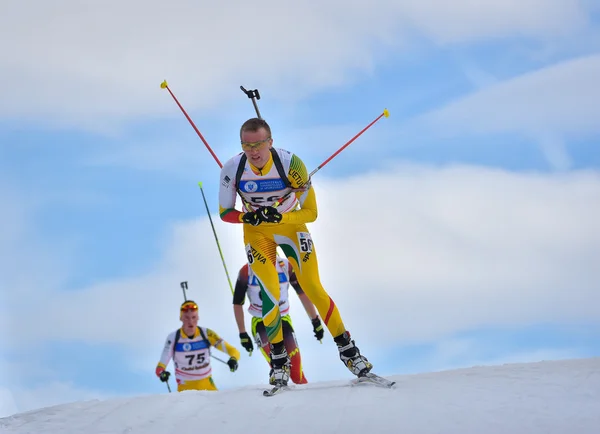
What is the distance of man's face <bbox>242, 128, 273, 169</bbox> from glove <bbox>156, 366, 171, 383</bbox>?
6.82 meters

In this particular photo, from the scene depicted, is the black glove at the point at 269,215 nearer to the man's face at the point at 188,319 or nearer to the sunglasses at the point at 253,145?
the sunglasses at the point at 253,145

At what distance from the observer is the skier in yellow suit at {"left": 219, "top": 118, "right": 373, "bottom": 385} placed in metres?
8.68

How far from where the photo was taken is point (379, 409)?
734 cm

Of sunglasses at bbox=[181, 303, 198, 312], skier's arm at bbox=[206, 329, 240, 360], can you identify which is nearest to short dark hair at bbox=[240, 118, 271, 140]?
sunglasses at bbox=[181, 303, 198, 312]

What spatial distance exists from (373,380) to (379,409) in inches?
45.9

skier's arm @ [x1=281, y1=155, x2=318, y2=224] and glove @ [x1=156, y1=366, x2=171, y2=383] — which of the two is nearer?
skier's arm @ [x1=281, y1=155, x2=318, y2=224]

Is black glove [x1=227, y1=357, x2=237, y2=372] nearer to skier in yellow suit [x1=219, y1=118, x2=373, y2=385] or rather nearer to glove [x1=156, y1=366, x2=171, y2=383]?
glove [x1=156, y1=366, x2=171, y2=383]

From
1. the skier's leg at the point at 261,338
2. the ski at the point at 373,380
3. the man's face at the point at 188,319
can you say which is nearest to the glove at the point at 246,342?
the skier's leg at the point at 261,338

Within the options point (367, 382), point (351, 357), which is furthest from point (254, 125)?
point (367, 382)

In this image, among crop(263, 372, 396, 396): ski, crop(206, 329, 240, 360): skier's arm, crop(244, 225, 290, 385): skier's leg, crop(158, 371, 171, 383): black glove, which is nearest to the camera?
crop(263, 372, 396, 396): ski

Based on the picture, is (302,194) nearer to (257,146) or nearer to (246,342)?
(257,146)

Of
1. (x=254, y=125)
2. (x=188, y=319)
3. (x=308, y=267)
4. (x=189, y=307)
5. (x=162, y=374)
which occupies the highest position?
(x=189, y=307)

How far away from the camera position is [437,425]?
6793mm

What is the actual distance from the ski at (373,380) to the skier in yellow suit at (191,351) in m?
6.13
